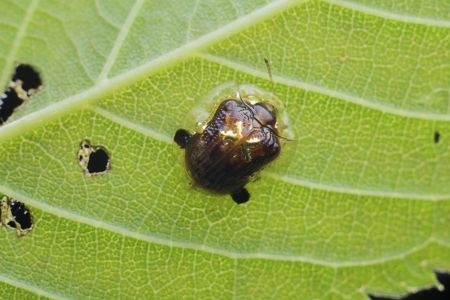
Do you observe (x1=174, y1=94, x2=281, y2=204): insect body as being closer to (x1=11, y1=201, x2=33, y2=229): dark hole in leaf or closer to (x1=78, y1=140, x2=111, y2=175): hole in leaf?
(x1=78, y1=140, x2=111, y2=175): hole in leaf

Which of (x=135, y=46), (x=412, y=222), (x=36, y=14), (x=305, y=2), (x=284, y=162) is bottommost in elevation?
(x=412, y=222)

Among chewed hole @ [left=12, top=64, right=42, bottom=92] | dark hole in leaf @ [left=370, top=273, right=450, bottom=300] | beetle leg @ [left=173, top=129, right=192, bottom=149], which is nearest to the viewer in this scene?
chewed hole @ [left=12, top=64, right=42, bottom=92]

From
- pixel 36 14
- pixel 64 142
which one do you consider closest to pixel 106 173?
pixel 64 142

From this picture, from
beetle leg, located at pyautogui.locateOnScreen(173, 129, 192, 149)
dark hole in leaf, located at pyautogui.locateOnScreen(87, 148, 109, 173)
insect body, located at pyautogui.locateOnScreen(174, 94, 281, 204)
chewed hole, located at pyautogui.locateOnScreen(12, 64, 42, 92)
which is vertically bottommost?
insect body, located at pyautogui.locateOnScreen(174, 94, 281, 204)

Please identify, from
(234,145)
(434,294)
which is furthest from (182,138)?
(434,294)

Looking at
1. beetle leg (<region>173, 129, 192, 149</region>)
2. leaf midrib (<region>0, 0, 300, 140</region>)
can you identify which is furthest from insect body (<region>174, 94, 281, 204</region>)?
leaf midrib (<region>0, 0, 300, 140</region>)

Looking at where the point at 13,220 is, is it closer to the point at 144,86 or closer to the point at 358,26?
the point at 144,86

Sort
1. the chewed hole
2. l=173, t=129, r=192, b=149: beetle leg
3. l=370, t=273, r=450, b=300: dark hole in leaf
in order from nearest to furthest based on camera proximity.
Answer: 1. the chewed hole
2. l=173, t=129, r=192, b=149: beetle leg
3. l=370, t=273, r=450, b=300: dark hole in leaf
